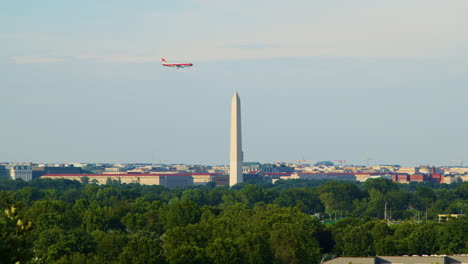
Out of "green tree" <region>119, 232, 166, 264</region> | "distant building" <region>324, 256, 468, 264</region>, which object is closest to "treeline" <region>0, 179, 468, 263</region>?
"green tree" <region>119, 232, 166, 264</region>

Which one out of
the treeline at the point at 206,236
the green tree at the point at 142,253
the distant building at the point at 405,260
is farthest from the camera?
the distant building at the point at 405,260

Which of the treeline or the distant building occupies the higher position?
the treeline

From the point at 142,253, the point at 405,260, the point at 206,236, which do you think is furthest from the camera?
the point at 405,260

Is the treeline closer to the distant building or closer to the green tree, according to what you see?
the green tree

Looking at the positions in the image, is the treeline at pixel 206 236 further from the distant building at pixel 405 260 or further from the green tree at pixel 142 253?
the distant building at pixel 405 260

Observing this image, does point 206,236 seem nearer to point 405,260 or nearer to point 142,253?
point 142,253

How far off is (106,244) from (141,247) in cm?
784

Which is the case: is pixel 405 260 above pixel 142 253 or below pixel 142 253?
below

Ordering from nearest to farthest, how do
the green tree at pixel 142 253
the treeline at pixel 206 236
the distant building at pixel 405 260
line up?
the green tree at pixel 142 253
the treeline at pixel 206 236
the distant building at pixel 405 260

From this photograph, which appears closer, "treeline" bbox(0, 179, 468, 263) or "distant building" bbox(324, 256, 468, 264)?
"treeline" bbox(0, 179, 468, 263)

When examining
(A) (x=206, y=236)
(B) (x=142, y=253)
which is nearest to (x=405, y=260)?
(A) (x=206, y=236)

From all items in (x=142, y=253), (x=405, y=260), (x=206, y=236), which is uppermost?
(x=206, y=236)

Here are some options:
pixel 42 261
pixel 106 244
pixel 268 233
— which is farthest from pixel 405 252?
pixel 42 261

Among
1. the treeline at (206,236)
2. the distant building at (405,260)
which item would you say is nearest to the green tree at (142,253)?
the treeline at (206,236)
